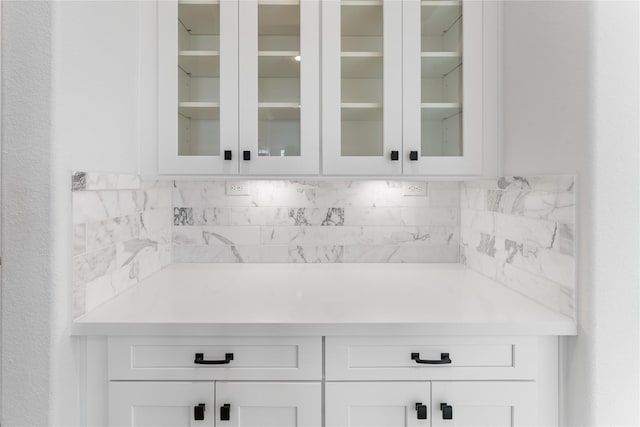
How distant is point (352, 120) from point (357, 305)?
731 millimetres

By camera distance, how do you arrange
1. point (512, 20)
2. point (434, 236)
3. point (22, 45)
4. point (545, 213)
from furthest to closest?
point (434, 236) < point (512, 20) < point (545, 213) < point (22, 45)

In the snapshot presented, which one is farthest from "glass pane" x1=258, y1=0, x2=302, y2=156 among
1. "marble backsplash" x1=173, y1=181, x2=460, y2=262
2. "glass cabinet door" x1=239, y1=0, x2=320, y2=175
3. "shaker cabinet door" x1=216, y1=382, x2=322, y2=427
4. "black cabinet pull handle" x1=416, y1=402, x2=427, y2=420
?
"black cabinet pull handle" x1=416, y1=402, x2=427, y2=420

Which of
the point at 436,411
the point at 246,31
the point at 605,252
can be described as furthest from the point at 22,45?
the point at 605,252

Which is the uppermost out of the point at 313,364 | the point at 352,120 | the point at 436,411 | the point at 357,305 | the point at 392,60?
the point at 392,60

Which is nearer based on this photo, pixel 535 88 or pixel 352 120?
pixel 535 88

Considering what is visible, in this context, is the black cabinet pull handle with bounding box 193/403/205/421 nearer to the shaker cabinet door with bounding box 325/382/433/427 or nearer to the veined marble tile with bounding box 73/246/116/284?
the shaker cabinet door with bounding box 325/382/433/427

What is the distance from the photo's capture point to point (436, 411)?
3.97 feet

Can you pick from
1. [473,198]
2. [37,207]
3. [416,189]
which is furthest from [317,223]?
[37,207]

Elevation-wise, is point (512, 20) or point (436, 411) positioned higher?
point (512, 20)

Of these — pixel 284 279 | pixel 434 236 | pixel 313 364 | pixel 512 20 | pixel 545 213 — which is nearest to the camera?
pixel 313 364

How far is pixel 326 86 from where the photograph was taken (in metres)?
1.62

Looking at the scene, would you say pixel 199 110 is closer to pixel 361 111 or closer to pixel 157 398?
pixel 361 111

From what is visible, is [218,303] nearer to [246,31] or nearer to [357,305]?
[357,305]

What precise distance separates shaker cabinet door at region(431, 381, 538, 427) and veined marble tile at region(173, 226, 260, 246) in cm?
114
